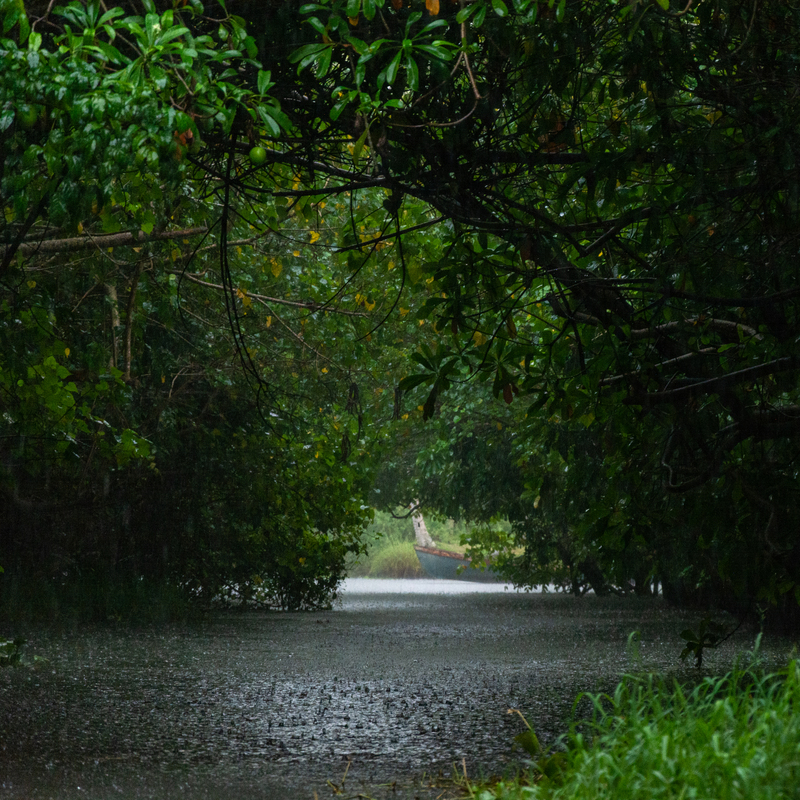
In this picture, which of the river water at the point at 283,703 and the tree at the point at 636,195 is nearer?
the river water at the point at 283,703

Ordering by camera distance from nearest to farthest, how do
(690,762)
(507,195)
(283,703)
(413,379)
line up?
(690,762) → (413,379) → (507,195) → (283,703)

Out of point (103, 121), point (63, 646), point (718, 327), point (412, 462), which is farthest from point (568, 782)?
point (412, 462)

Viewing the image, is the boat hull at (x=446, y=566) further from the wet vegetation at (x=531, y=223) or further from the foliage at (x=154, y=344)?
the wet vegetation at (x=531, y=223)

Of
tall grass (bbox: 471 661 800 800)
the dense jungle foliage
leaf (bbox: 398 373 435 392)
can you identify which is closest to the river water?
tall grass (bbox: 471 661 800 800)

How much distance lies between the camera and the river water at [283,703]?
3695 mm

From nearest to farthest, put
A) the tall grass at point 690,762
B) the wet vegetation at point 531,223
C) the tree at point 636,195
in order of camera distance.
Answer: the tall grass at point 690,762 < the wet vegetation at point 531,223 < the tree at point 636,195

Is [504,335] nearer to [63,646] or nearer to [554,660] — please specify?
[554,660]

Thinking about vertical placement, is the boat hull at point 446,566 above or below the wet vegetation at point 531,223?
below

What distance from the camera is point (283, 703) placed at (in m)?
5.41

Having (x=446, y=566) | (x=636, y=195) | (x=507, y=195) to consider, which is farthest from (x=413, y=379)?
(x=446, y=566)

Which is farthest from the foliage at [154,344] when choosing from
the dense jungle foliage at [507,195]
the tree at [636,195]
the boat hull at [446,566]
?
the boat hull at [446,566]

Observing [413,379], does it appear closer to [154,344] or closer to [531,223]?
[531,223]

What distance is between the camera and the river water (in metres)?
3.70

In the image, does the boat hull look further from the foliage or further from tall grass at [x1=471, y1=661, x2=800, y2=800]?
tall grass at [x1=471, y1=661, x2=800, y2=800]
